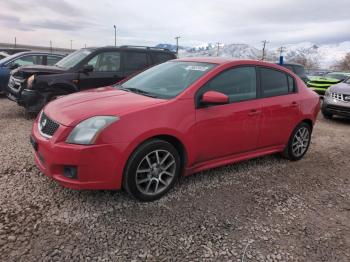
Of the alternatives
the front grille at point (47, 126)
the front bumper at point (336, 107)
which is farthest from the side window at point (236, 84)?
the front bumper at point (336, 107)

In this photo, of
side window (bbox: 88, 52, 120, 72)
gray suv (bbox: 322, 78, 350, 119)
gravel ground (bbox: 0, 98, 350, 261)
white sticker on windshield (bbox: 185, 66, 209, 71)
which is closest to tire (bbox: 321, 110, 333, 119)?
gray suv (bbox: 322, 78, 350, 119)

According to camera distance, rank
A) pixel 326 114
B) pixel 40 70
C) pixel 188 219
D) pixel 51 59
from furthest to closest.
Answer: pixel 51 59 → pixel 326 114 → pixel 40 70 → pixel 188 219

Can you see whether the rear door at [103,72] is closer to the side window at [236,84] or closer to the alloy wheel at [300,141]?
the side window at [236,84]

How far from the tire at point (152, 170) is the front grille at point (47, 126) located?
33.2 inches

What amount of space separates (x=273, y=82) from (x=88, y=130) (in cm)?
290

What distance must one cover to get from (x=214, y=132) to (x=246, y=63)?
3.98ft

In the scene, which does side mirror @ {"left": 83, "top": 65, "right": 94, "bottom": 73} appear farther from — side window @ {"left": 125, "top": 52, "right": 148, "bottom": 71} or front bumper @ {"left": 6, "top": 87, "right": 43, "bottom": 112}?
front bumper @ {"left": 6, "top": 87, "right": 43, "bottom": 112}

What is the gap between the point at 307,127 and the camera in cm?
546

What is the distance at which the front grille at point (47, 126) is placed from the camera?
3.41 meters

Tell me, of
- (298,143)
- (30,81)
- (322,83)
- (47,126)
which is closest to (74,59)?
(30,81)

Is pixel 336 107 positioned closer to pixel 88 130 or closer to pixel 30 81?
pixel 30 81

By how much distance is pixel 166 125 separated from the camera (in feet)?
11.6

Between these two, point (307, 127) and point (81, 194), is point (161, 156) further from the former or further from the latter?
point (307, 127)

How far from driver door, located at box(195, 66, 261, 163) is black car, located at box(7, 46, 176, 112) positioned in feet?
12.7
